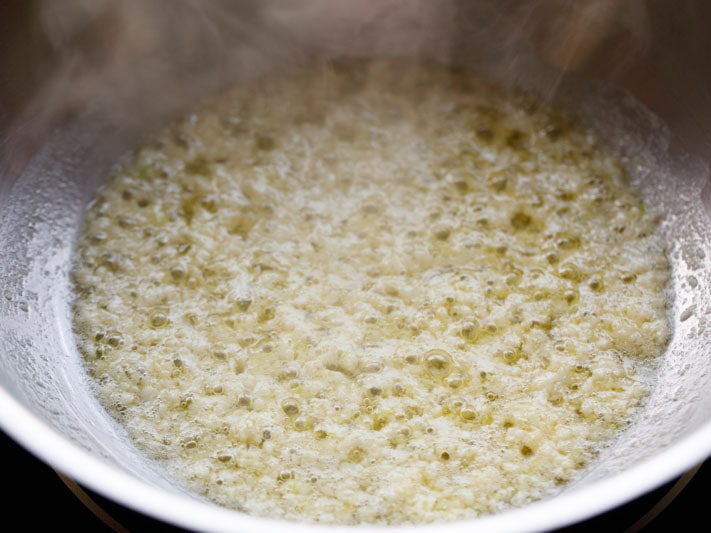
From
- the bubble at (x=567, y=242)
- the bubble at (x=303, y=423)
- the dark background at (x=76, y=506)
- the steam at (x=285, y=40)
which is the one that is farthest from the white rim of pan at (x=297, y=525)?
the steam at (x=285, y=40)

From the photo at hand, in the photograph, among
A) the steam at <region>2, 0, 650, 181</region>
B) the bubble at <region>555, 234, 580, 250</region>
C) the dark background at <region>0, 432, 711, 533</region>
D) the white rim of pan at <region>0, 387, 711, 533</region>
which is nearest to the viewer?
the white rim of pan at <region>0, 387, 711, 533</region>

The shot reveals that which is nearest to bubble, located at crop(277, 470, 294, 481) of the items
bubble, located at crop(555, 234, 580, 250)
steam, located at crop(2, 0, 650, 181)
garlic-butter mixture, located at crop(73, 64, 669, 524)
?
garlic-butter mixture, located at crop(73, 64, 669, 524)

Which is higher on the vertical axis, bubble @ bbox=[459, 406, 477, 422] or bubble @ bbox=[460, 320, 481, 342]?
bubble @ bbox=[460, 320, 481, 342]

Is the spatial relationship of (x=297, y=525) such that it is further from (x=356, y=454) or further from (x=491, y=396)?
(x=491, y=396)

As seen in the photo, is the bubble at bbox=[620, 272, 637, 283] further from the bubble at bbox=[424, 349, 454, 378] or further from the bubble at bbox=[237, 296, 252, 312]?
the bubble at bbox=[237, 296, 252, 312]

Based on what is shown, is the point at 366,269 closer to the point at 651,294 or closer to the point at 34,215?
the point at 651,294

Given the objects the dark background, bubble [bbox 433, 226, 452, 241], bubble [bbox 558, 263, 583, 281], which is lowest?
the dark background

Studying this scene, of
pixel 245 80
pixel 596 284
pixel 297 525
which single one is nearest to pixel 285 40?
pixel 245 80
